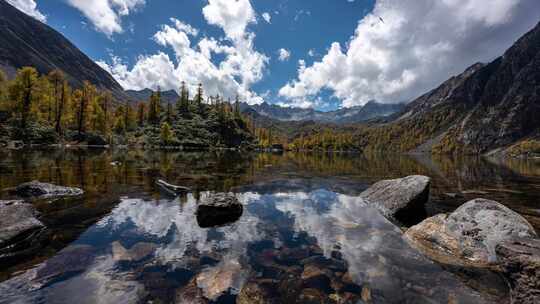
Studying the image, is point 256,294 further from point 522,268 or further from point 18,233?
point 18,233

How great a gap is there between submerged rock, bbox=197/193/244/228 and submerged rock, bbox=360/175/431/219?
936cm

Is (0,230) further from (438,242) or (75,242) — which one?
(438,242)

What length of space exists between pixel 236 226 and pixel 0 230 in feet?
28.1

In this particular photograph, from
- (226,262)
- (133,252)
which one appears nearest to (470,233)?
Answer: (226,262)

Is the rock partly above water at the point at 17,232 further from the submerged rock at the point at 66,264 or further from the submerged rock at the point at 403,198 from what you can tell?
the submerged rock at the point at 403,198

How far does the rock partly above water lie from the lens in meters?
8.08

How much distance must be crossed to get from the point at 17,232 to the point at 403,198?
1830cm

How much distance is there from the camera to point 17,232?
8586mm

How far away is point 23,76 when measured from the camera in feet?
200

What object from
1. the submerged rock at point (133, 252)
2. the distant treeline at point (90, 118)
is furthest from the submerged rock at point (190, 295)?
the distant treeline at point (90, 118)

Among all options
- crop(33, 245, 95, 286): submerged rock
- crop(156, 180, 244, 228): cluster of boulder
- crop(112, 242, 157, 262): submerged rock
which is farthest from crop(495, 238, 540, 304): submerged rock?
crop(33, 245, 95, 286): submerged rock

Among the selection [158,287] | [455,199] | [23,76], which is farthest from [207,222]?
[23,76]

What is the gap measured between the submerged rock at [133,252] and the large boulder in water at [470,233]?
34.7 ft

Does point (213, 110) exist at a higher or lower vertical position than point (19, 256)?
higher
